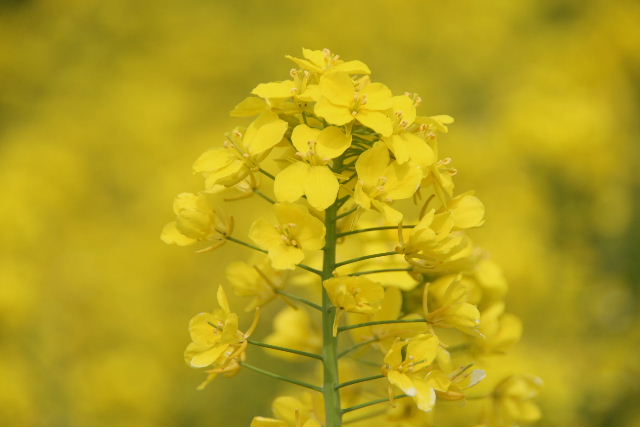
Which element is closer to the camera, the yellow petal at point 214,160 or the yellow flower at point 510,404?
the yellow petal at point 214,160

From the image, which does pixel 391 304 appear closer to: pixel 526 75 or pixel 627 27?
pixel 627 27

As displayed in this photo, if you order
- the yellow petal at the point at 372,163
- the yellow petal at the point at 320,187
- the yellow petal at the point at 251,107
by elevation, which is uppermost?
the yellow petal at the point at 251,107

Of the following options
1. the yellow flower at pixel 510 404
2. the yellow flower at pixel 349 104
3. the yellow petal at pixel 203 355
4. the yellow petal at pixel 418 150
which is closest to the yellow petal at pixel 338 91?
the yellow flower at pixel 349 104

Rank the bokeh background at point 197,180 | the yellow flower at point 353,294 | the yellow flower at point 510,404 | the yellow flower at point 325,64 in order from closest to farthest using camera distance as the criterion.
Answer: the yellow flower at point 353,294, the yellow flower at point 325,64, the yellow flower at point 510,404, the bokeh background at point 197,180

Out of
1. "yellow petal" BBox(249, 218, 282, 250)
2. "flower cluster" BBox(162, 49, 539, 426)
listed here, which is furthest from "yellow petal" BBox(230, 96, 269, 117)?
"yellow petal" BBox(249, 218, 282, 250)

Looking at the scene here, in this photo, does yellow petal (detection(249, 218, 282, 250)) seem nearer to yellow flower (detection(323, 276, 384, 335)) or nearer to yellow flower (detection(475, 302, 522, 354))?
yellow flower (detection(323, 276, 384, 335))

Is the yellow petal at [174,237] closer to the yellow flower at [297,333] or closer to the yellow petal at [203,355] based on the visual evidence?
the yellow petal at [203,355]
